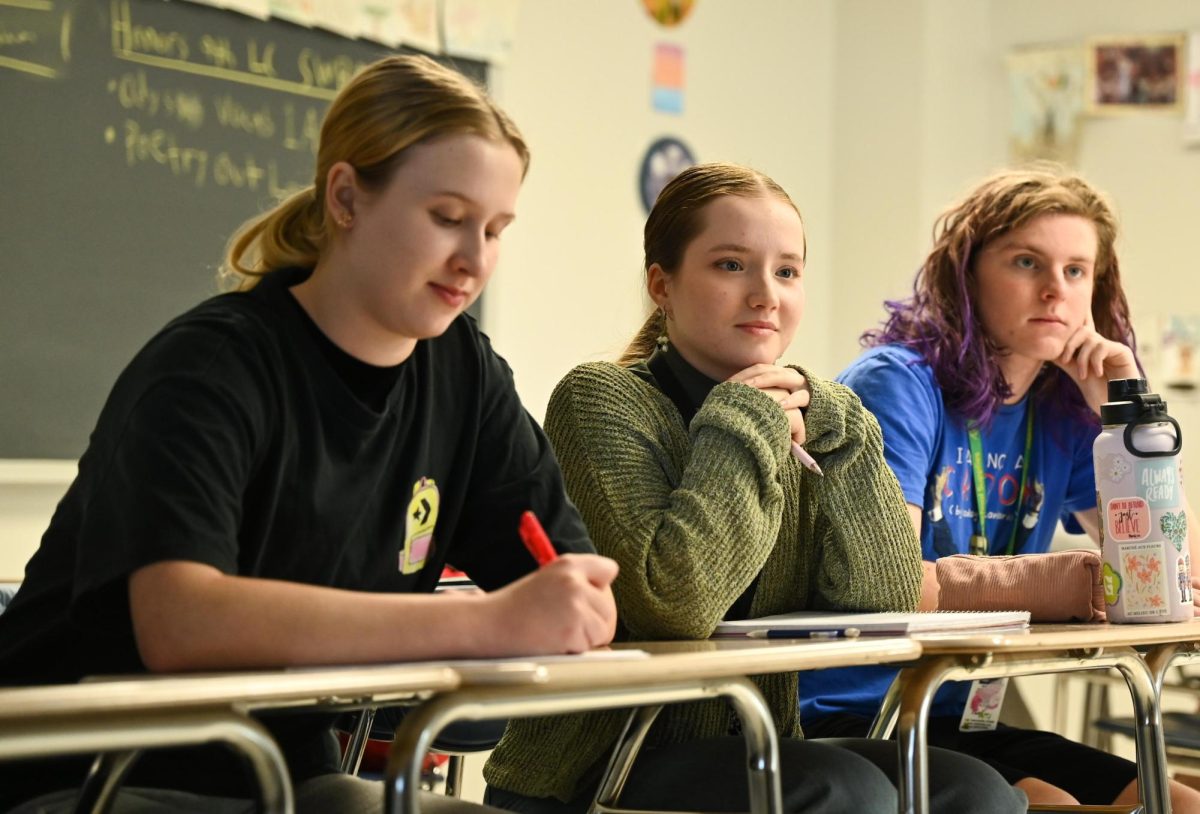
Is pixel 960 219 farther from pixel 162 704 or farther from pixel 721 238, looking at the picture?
pixel 162 704

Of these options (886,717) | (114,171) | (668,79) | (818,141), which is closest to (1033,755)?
(886,717)

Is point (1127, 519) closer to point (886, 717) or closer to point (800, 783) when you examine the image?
point (886, 717)

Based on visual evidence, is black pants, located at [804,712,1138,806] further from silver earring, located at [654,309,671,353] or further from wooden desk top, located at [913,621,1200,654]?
silver earring, located at [654,309,671,353]

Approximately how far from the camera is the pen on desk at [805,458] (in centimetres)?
164

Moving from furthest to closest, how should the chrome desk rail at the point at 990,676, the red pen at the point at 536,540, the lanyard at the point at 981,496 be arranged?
the lanyard at the point at 981,496, the chrome desk rail at the point at 990,676, the red pen at the point at 536,540

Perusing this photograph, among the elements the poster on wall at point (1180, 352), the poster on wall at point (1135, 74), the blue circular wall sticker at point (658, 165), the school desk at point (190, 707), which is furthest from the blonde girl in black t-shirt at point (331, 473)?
the poster on wall at point (1135, 74)

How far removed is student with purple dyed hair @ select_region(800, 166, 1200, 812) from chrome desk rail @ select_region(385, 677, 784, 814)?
687 mm

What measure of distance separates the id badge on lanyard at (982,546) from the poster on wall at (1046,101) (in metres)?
2.43

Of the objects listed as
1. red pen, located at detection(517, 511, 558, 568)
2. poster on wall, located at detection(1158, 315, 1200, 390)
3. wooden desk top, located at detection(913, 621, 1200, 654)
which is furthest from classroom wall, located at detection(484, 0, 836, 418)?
red pen, located at detection(517, 511, 558, 568)

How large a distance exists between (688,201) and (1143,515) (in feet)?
2.16

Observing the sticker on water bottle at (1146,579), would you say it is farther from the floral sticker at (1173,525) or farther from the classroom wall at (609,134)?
the classroom wall at (609,134)

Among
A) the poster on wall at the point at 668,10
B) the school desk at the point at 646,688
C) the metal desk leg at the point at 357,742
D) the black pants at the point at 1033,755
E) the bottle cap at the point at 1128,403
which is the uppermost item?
the poster on wall at the point at 668,10

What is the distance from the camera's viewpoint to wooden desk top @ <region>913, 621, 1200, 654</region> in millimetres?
1289

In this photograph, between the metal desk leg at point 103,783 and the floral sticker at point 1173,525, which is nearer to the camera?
the metal desk leg at point 103,783
